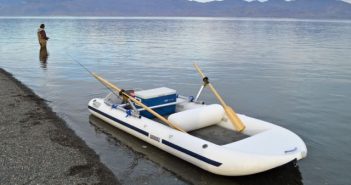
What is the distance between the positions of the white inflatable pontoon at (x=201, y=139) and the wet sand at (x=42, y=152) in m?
1.50

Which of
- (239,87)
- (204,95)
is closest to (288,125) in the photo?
(204,95)

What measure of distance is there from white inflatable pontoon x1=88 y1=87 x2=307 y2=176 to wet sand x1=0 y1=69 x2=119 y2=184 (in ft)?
4.93

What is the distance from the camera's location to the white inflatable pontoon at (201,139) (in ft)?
26.7

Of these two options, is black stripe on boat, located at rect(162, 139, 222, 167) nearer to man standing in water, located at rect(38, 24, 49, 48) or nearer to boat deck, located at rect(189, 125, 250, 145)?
boat deck, located at rect(189, 125, 250, 145)

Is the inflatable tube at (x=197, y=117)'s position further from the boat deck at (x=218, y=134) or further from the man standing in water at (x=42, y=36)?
the man standing in water at (x=42, y=36)

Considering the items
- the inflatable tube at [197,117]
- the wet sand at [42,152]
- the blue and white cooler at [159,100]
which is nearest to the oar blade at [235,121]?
the inflatable tube at [197,117]

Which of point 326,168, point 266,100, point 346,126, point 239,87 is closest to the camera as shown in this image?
point 326,168

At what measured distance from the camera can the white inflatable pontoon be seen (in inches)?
320

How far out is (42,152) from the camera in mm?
9203

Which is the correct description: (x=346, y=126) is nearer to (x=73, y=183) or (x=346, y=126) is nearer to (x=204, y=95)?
(x=204, y=95)

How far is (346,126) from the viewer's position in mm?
12602

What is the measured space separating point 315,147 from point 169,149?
4.43 m

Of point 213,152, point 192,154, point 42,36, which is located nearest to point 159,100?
point 192,154

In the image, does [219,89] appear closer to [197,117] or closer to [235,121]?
[235,121]
